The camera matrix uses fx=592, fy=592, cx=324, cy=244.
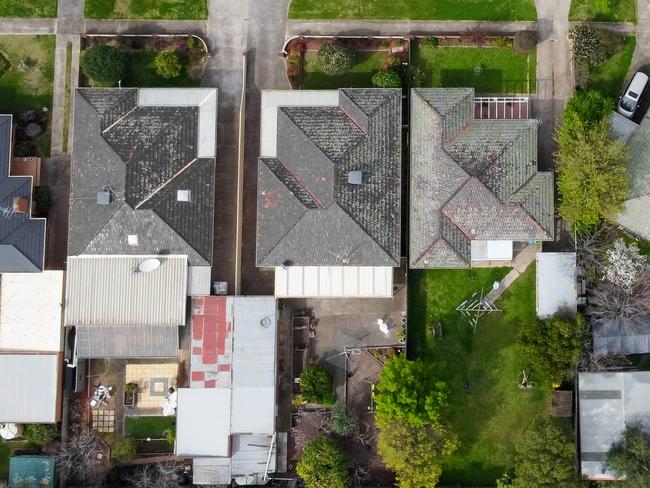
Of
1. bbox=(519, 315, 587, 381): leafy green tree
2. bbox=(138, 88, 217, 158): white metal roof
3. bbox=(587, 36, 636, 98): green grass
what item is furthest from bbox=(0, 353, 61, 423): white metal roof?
bbox=(587, 36, 636, 98): green grass

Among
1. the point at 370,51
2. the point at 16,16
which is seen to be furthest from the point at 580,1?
the point at 16,16

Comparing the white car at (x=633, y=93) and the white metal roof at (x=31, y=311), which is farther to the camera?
the white car at (x=633, y=93)

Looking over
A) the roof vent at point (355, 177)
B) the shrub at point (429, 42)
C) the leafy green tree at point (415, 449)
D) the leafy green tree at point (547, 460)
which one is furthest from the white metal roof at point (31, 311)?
the leafy green tree at point (547, 460)

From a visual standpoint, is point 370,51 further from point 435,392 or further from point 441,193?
point 435,392

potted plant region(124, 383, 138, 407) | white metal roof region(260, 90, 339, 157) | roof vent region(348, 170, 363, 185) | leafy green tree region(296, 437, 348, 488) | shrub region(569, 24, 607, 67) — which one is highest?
shrub region(569, 24, 607, 67)

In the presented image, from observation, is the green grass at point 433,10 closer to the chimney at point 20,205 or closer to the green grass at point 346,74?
the green grass at point 346,74

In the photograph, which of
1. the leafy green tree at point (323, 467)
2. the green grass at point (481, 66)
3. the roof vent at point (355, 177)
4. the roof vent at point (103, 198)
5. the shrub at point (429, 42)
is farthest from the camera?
the green grass at point (481, 66)

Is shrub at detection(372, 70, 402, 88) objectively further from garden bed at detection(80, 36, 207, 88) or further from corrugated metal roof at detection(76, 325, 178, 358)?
corrugated metal roof at detection(76, 325, 178, 358)
